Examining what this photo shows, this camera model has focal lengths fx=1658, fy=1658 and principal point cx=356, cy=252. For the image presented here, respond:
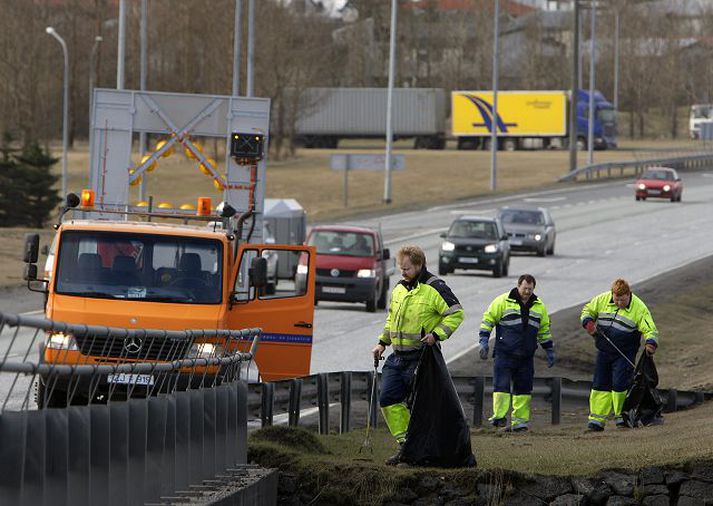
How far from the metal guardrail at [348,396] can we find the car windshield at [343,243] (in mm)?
14111

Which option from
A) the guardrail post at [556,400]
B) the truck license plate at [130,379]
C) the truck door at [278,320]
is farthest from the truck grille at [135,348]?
the guardrail post at [556,400]

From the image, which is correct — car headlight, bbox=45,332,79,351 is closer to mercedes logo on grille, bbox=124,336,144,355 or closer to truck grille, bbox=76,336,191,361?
truck grille, bbox=76,336,191,361

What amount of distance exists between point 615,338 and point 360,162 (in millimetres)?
45744

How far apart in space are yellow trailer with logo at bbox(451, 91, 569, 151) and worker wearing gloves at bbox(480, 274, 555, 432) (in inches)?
3610

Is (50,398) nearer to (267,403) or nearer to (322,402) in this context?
(267,403)

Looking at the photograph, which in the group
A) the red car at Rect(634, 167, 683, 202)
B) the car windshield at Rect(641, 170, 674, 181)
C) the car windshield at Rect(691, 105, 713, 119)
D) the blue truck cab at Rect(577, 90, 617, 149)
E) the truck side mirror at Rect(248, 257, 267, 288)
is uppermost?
the car windshield at Rect(691, 105, 713, 119)

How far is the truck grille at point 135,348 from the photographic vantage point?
9523 millimetres

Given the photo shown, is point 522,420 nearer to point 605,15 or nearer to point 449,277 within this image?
point 449,277

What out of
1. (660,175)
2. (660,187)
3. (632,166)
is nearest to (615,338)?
(660,187)

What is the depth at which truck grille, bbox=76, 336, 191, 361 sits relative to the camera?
Answer: 9.52 meters

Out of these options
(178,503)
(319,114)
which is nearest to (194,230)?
(178,503)

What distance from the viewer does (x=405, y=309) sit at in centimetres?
1317

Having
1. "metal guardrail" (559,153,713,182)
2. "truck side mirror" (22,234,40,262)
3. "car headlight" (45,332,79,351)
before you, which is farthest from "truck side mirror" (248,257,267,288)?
"metal guardrail" (559,153,713,182)

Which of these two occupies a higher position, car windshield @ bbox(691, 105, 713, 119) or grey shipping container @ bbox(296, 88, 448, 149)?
car windshield @ bbox(691, 105, 713, 119)
